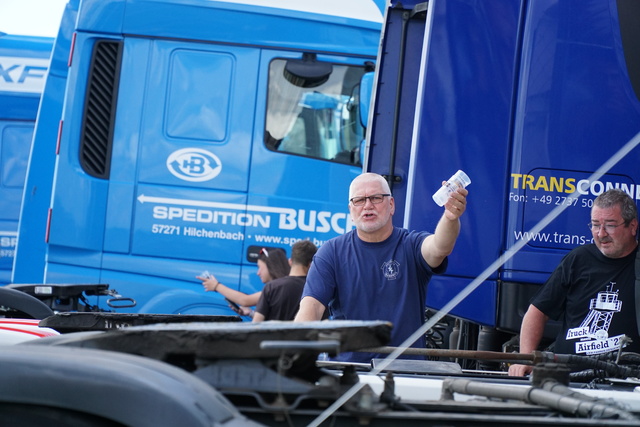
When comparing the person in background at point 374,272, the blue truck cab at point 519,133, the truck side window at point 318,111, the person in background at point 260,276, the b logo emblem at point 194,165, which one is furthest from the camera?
the truck side window at point 318,111

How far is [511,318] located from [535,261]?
32 centimetres

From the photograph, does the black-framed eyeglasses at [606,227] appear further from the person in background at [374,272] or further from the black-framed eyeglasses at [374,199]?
the black-framed eyeglasses at [374,199]

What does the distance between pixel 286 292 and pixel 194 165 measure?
5.52ft

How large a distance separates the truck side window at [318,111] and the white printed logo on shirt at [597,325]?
3741 millimetres

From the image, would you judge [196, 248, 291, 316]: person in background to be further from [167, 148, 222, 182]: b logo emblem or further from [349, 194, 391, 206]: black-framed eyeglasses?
[349, 194, 391, 206]: black-framed eyeglasses

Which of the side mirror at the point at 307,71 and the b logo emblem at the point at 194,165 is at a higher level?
the side mirror at the point at 307,71

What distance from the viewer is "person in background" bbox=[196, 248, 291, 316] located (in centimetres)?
767

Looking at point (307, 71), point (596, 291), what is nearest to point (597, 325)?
point (596, 291)

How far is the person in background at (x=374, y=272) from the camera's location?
4.49m

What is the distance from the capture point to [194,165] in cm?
807

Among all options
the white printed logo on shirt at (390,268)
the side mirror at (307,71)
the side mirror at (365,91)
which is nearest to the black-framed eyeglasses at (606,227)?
the white printed logo on shirt at (390,268)

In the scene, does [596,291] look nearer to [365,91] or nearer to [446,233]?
[446,233]

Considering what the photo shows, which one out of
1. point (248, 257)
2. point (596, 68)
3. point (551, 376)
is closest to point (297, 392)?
point (551, 376)

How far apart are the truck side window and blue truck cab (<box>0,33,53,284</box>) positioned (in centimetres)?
352
